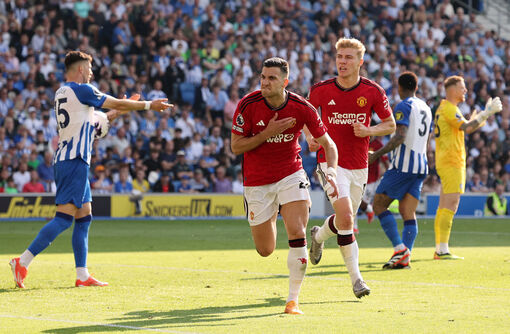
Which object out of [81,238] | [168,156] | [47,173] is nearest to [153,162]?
[168,156]

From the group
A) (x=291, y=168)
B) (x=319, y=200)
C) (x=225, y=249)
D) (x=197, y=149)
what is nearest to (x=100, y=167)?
(x=197, y=149)

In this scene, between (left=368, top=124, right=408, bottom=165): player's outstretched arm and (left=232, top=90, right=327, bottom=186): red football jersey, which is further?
(left=368, top=124, right=408, bottom=165): player's outstretched arm

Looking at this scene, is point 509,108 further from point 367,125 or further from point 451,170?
point 367,125

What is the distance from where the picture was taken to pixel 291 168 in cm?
819

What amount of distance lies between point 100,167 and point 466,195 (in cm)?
1066

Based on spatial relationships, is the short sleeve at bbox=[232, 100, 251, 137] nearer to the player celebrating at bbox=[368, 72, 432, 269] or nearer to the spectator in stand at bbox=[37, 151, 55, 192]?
the player celebrating at bbox=[368, 72, 432, 269]

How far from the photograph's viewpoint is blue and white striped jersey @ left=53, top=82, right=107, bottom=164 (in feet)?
31.9

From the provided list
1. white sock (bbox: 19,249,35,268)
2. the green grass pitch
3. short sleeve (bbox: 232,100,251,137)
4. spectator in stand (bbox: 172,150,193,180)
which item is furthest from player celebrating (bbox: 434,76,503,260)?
spectator in stand (bbox: 172,150,193,180)

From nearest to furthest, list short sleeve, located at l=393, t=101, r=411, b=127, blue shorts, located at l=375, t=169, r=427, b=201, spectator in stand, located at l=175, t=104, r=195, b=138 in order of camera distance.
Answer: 1. short sleeve, located at l=393, t=101, r=411, b=127
2. blue shorts, located at l=375, t=169, r=427, b=201
3. spectator in stand, located at l=175, t=104, r=195, b=138

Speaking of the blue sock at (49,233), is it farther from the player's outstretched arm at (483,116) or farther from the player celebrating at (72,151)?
the player's outstretched arm at (483,116)

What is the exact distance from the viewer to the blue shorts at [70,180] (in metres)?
9.75

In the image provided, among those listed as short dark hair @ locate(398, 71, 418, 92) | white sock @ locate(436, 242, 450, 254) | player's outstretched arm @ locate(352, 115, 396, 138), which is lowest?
white sock @ locate(436, 242, 450, 254)

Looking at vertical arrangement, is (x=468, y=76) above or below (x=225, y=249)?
above

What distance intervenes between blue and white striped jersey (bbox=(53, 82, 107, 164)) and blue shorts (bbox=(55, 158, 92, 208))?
69 mm
